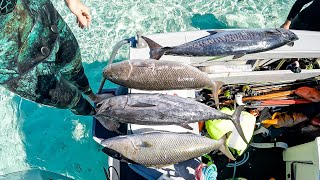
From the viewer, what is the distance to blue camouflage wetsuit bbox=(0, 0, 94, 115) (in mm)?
2471

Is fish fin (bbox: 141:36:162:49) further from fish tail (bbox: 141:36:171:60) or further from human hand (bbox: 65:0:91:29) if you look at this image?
human hand (bbox: 65:0:91:29)

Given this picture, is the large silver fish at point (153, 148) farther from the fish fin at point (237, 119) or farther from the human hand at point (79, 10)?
the human hand at point (79, 10)

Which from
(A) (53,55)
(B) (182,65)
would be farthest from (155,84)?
(A) (53,55)

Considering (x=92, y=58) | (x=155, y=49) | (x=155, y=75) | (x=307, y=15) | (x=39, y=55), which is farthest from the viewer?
(x=92, y=58)

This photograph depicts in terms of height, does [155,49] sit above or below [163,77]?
above

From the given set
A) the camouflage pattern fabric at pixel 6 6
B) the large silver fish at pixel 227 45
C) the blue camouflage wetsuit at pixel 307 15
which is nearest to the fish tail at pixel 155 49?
the large silver fish at pixel 227 45

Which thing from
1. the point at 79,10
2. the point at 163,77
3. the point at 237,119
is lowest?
the point at 237,119

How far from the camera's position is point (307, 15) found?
4.59 metres

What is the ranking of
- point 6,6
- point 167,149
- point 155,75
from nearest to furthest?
point 6,6, point 167,149, point 155,75

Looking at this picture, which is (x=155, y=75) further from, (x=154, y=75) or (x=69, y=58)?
(x=69, y=58)

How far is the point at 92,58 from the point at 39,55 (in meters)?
2.98

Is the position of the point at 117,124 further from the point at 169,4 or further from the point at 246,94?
the point at 169,4

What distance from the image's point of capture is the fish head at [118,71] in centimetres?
334

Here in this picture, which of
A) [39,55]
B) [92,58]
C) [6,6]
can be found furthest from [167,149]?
[92,58]
